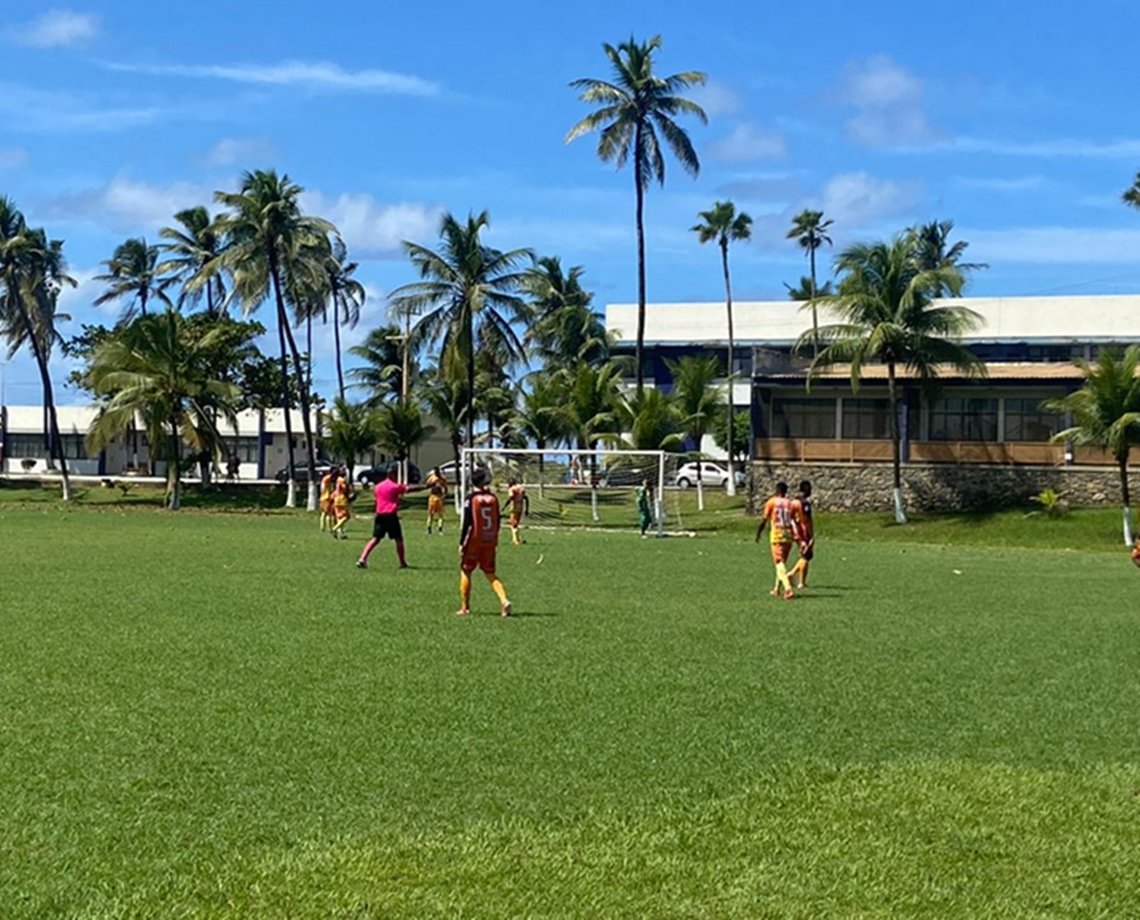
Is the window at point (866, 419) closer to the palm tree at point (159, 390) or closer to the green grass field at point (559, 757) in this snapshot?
the palm tree at point (159, 390)

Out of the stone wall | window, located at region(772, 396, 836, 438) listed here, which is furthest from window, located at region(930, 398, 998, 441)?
window, located at region(772, 396, 836, 438)

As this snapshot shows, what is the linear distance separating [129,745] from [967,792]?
497cm

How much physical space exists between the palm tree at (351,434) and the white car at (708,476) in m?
12.5

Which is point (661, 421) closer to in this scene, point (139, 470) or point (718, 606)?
point (718, 606)

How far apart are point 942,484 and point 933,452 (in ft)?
3.43

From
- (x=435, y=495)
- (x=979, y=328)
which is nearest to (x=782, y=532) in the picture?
(x=435, y=495)

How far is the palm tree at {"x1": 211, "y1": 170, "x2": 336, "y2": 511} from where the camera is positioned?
55.6 meters

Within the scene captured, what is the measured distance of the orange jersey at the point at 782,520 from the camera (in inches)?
850

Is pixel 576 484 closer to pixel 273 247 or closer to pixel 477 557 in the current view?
pixel 273 247

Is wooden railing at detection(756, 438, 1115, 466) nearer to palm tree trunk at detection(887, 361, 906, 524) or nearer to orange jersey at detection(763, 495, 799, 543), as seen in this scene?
palm tree trunk at detection(887, 361, 906, 524)

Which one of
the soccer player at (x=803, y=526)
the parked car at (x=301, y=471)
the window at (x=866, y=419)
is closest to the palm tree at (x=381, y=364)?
the parked car at (x=301, y=471)

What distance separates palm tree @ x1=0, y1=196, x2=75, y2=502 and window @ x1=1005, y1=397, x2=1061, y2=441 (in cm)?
3552

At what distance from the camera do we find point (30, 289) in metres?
65.9

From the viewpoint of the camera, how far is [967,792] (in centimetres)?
895
